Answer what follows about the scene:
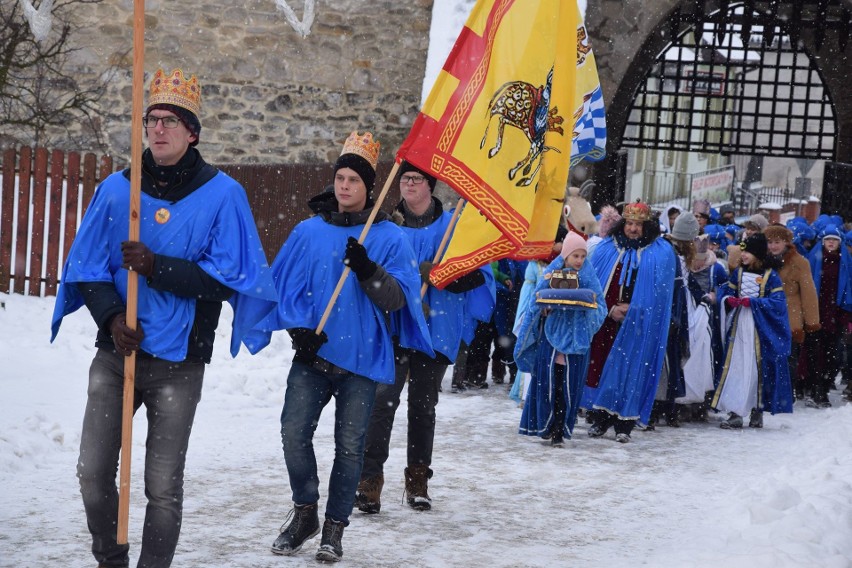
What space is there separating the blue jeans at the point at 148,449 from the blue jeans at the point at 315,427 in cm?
104

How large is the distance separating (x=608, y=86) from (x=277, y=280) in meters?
11.2

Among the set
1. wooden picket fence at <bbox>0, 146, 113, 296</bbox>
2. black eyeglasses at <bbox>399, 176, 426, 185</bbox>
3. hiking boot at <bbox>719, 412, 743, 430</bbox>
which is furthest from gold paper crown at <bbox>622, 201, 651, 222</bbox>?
wooden picket fence at <bbox>0, 146, 113, 296</bbox>

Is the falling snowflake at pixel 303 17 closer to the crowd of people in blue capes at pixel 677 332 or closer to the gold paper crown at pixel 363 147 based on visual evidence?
the crowd of people in blue capes at pixel 677 332

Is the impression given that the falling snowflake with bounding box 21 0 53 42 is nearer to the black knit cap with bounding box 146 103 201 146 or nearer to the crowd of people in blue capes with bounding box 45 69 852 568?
the crowd of people in blue capes with bounding box 45 69 852 568

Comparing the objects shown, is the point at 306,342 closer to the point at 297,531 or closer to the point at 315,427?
the point at 315,427

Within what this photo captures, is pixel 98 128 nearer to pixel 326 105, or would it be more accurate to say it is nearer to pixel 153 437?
pixel 326 105

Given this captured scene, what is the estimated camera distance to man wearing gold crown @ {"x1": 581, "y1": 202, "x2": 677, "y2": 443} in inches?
378

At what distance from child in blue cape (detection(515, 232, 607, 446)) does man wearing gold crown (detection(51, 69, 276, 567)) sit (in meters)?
4.87

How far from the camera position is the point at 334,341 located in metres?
5.17

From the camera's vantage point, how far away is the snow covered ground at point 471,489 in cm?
545

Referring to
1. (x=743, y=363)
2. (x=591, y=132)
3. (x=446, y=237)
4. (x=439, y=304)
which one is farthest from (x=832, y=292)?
(x=446, y=237)

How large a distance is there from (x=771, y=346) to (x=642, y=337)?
6.18ft

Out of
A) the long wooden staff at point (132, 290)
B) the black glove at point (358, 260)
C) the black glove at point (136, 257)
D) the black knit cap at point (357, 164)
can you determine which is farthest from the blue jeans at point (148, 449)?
the black knit cap at point (357, 164)

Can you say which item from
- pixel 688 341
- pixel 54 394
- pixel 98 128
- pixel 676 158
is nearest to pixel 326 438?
pixel 54 394
